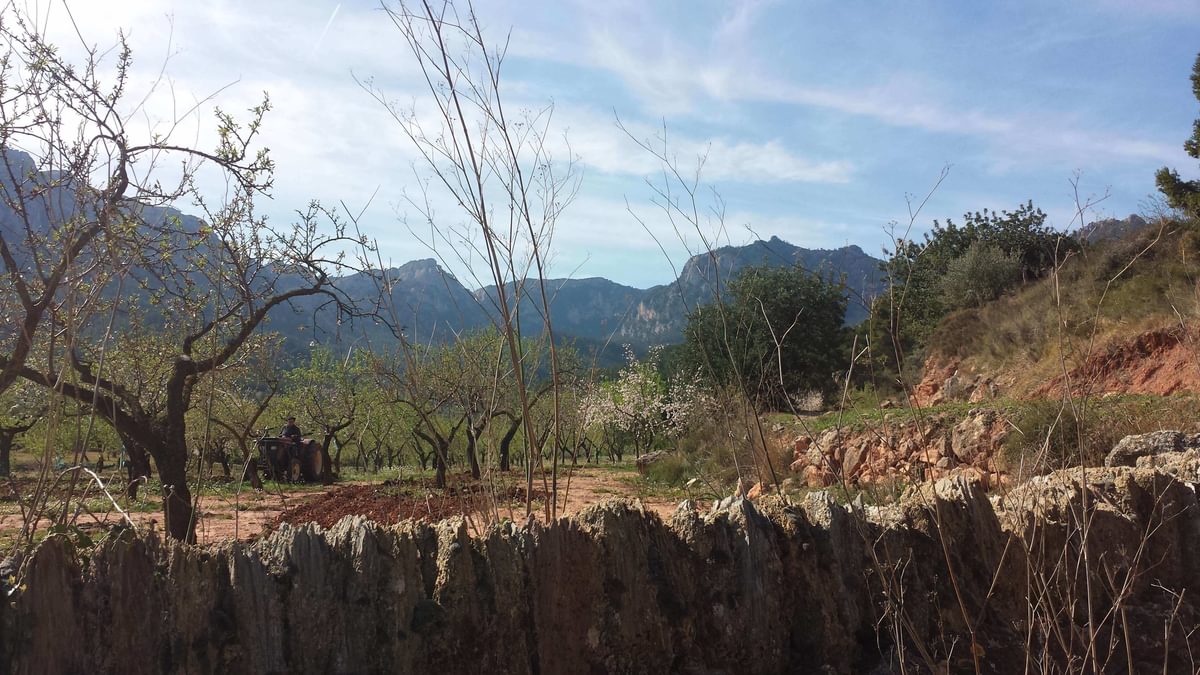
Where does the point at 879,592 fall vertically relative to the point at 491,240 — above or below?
below

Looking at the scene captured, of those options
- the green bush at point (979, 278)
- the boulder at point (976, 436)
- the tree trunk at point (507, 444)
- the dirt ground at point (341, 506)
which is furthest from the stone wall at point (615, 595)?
the green bush at point (979, 278)

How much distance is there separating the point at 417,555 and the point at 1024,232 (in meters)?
26.7

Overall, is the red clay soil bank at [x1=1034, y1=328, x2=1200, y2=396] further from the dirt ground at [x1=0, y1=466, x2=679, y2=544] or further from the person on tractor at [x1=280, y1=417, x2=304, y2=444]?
the person on tractor at [x1=280, y1=417, x2=304, y2=444]

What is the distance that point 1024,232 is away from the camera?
2436 centimetres

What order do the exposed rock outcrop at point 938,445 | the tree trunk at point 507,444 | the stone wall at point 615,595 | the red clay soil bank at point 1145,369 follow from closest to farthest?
the stone wall at point 615,595 → the exposed rock outcrop at point 938,445 → the red clay soil bank at point 1145,369 → the tree trunk at point 507,444

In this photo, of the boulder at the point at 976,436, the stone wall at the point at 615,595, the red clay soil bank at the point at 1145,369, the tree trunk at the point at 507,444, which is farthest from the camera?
the tree trunk at the point at 507,444

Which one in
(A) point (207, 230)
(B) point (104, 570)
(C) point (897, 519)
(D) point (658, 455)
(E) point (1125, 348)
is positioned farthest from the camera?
(D) point (658, 455)

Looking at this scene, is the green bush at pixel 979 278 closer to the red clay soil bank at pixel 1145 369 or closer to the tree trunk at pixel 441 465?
the red clay soil bank at pixel 1145 369

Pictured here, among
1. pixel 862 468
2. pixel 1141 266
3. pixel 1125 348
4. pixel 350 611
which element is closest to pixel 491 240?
pixel 350 611

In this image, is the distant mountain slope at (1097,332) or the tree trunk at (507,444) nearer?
the distant mountain slope at (1097,332)

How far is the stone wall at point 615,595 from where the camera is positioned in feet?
5.85

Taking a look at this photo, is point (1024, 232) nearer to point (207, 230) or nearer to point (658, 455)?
point (658, 455)

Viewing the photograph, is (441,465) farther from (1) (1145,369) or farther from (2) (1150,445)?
(1) (1145,369)

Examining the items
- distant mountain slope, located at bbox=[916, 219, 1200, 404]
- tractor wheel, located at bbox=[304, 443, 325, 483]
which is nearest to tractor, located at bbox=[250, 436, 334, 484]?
tractor wheel, located at bbox=[304, 443, 325, 483]
